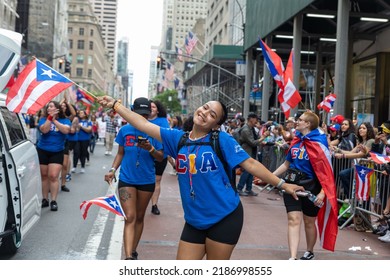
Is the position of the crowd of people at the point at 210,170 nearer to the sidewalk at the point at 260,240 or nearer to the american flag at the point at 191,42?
the sidewalk at the point at 260,240

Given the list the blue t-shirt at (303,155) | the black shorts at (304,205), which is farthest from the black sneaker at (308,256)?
the blue t-shirt at (303,155)

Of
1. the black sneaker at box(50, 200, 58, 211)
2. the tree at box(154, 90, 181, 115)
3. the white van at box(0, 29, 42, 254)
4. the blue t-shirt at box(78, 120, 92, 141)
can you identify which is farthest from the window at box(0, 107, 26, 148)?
the tree at box(154, 90, 181, 115)

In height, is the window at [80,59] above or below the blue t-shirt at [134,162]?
above

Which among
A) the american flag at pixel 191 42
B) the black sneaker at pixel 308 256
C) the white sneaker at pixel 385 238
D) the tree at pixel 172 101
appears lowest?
the white sneaker at pixel 385 238

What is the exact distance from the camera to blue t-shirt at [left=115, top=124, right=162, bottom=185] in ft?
20.2

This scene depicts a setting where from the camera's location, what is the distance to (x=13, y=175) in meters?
5.89

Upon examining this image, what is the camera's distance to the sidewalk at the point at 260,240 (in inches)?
279

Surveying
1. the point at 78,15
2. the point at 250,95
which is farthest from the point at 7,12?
the point at 78,15

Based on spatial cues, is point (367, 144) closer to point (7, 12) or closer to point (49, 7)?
point (7, 12)

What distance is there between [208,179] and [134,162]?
7.20 ft

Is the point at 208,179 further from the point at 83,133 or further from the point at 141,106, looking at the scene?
the point at 83,133

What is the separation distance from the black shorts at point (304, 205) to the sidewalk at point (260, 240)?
0.72m

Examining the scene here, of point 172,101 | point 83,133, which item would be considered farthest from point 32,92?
point 172,101

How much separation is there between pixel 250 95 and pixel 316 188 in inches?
999
